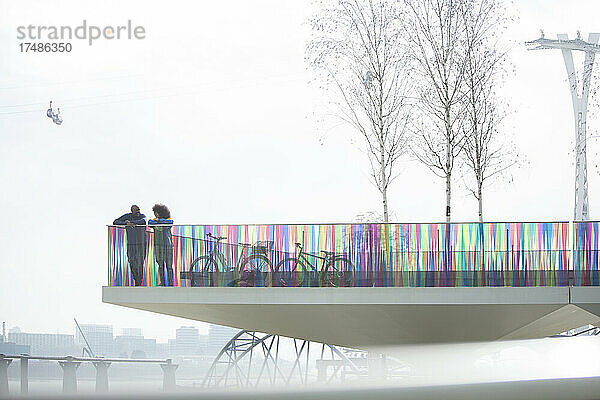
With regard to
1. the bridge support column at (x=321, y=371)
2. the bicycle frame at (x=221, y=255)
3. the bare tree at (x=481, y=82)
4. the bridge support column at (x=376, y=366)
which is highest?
the bare tree at (x=481, y=82)

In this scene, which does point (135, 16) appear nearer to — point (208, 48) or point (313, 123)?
point (208, 48)

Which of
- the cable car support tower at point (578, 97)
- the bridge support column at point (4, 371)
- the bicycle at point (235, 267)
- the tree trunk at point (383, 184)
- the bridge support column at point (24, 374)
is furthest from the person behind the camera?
the cable car support tower at point (578, 97)

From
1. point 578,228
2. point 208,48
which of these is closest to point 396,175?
point 578,228

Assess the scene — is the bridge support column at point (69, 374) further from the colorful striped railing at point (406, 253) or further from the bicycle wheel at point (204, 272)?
the bicycle wheel at point (204, 272)

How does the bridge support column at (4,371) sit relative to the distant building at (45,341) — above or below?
above

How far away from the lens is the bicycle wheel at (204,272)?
1805 centimetres

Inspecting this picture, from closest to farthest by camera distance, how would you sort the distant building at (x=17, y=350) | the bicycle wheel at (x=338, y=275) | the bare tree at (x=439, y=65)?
the bicycle wheel at (x=338, y=275), the distant building at (x=17, y=350), the bare tree at (x=439, y=65)

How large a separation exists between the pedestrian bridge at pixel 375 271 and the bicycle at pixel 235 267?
0.02 metres

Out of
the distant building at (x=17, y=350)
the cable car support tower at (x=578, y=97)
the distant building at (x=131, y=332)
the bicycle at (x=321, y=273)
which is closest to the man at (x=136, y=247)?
the bicycle at (x=321, y=273)

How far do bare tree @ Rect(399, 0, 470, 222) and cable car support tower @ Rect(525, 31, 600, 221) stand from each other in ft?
18.9

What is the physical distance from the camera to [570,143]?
2966cm

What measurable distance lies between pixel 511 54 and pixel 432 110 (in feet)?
7.45

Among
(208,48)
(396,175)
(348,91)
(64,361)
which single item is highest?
(208,48)

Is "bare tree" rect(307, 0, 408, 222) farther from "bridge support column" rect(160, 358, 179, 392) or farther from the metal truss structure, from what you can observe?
the metal truss structure
